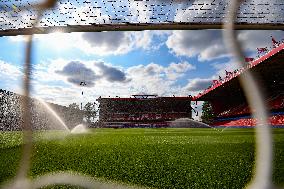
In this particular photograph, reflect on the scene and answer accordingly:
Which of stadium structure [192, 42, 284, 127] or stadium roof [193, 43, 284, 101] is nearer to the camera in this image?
stadium roof [193, 43, 284, 101]

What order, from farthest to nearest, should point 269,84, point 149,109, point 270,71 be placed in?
1. point 149,109
2. point 269,84
3. point 270,71

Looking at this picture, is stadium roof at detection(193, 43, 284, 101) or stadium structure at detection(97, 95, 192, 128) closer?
stadium roof at detection(193, 43, 284, 101)

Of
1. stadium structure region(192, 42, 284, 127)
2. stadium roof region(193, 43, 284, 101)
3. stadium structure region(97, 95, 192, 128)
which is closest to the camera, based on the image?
stadium roof region(193, 43, 284, 101)

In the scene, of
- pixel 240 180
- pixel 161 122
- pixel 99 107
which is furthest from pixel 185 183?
pixel 99 107

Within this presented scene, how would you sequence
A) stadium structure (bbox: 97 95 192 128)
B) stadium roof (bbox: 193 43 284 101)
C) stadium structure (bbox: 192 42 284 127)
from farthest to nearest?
stadium structure (bbox: 97 95 192 128) < stadium structure (bbox: 192 42 284 127) < stadium roof (bbox: 193 43 284 101)

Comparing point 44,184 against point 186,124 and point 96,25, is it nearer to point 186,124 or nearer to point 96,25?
point 96,25

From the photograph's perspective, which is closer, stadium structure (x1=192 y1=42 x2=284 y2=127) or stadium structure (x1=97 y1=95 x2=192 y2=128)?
stadium structure (x1=192 y1=42 x2=284 y2=127)

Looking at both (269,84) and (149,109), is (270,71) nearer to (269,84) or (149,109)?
(269,84)

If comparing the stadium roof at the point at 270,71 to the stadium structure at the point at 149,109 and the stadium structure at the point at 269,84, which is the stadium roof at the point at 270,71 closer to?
the stadium structure at the point at 269,84

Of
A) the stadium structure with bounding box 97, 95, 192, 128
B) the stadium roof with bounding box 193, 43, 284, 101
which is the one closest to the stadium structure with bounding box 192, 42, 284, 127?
the stadium roof with bounding box 193, 43, 284, 101

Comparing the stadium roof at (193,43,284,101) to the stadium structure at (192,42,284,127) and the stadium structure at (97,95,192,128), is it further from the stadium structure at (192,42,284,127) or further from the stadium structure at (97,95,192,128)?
the stadium structure at (97,95,192,128)

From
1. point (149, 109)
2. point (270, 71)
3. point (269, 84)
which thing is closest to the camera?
point (270, 71)

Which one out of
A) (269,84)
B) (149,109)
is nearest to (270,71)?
(269,84)

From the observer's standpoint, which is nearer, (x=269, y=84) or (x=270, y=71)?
(x=270, y=71)
